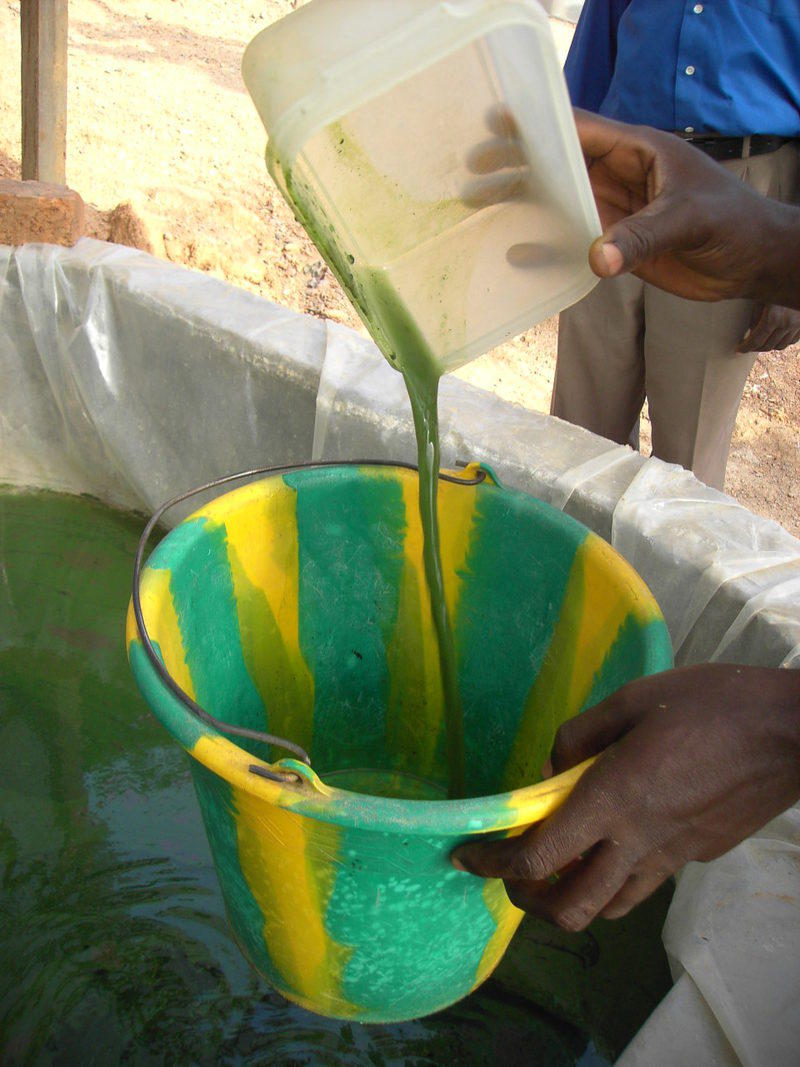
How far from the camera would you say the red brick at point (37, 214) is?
2248 millimetres

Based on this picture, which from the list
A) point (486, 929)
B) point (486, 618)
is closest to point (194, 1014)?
point (486, 929)

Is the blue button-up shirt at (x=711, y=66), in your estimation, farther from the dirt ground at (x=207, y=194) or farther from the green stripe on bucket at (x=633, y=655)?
the dirt ground at (x=207, y=194)

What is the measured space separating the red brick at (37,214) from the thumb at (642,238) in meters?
1.59

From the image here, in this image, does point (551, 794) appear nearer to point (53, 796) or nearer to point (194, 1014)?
point (194, 1014)

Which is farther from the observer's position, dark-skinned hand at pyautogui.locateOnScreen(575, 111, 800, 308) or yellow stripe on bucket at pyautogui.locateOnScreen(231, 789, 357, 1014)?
dark-skinned hand at pyautogui.locateOnScreen(575, 111, 800, 308)

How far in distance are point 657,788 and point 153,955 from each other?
93 cm

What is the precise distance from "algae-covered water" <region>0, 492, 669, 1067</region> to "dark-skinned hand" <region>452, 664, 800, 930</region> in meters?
0.53

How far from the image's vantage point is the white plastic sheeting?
1.14 m

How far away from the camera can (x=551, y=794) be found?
3.04 feet

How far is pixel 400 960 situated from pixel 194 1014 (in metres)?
0.44

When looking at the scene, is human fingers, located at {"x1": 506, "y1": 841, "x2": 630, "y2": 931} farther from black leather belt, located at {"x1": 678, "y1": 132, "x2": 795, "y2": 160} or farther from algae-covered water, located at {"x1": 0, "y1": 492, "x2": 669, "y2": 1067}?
black leather belt, located at {"x1": 678, "y1": 132, "x2": 795, "y2": 160}

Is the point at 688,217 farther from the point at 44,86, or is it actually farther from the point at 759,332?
the point at 44,86

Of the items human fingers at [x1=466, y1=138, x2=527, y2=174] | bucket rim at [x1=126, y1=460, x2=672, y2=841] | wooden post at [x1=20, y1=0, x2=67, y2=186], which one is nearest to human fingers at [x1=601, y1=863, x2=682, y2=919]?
bucket rim at [x1=126, y1=460, x2=672, y2=841]

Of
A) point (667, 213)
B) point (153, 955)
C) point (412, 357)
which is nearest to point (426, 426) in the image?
point (412, 357)
